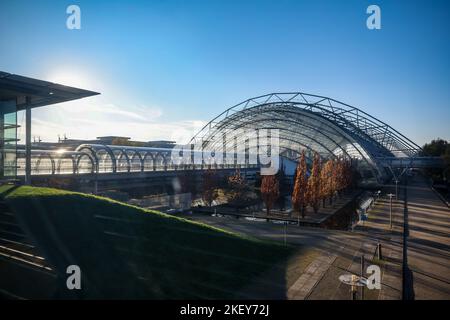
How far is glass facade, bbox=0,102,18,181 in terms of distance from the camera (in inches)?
622

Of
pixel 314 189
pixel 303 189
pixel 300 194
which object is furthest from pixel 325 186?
pixel 300 194

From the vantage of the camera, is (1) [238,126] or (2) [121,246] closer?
(2) [121,246]

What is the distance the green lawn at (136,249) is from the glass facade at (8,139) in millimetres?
6187

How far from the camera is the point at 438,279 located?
10.8 metres

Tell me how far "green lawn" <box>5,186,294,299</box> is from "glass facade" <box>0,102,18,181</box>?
6.19 meters

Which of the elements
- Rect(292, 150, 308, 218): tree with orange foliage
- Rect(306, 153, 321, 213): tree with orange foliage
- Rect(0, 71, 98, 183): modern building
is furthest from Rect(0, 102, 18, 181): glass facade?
Rect(306, 153, 321, 213): tree with orange foliage

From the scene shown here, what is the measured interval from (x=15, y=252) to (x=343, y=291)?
33.7ft

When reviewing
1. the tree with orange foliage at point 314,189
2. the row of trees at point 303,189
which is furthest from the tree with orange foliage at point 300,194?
the tree with orange foliage at point 314,189

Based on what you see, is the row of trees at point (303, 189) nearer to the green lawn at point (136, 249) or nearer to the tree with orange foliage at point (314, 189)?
the tree with orange foliage at point (314, 189)

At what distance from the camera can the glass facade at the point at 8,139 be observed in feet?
51.8

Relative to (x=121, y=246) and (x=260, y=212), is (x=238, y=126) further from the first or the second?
(x=121, y=246)

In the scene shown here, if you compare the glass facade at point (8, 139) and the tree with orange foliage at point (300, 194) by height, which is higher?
the glass facade at point (8, 139)

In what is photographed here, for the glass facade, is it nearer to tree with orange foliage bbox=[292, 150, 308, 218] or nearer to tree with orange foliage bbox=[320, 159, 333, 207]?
tree with orange foliage bbox=[292, 150, 308, 218]
